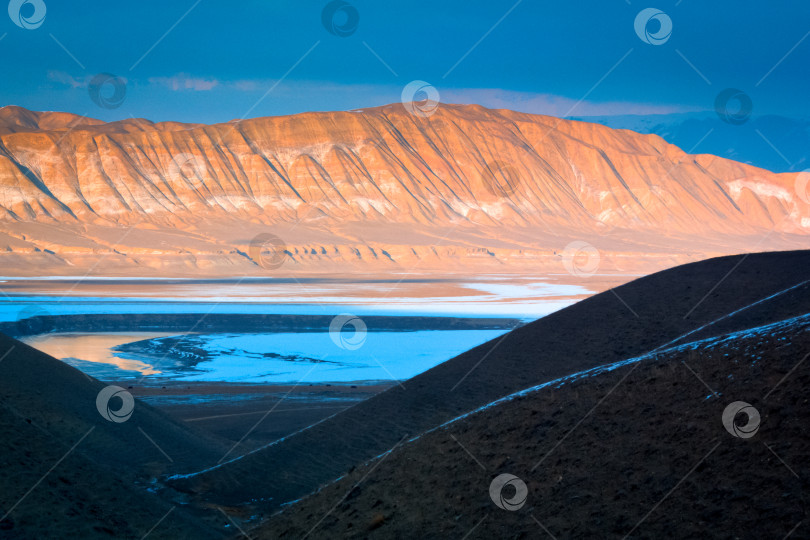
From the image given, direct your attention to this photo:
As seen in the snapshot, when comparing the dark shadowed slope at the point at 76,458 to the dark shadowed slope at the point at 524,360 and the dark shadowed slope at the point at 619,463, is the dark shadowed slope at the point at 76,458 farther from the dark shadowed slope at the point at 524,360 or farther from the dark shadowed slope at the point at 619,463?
the dark shadowed slope at the point at 619,463

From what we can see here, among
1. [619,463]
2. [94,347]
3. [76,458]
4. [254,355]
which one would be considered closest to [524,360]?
[619,463]

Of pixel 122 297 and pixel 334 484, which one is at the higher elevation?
pixel 122 297

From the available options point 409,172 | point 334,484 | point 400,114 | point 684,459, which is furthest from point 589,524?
point 400,114

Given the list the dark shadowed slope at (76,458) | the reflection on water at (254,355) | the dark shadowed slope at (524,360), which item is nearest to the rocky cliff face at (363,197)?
the reflection on water at (254,355)

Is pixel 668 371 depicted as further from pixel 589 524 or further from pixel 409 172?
pixel 409 172

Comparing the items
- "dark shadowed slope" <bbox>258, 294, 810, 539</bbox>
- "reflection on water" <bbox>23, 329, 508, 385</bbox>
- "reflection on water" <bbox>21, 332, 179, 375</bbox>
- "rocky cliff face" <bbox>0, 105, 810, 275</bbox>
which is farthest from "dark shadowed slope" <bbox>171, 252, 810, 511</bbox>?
"rocky cliff face" <bbox>0, 105, 810, 275</bbox>

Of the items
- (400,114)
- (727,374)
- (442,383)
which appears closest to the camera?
(727,374)

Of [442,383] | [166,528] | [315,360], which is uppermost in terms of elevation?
[315,360]

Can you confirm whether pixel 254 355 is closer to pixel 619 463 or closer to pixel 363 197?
pixel 619 463
